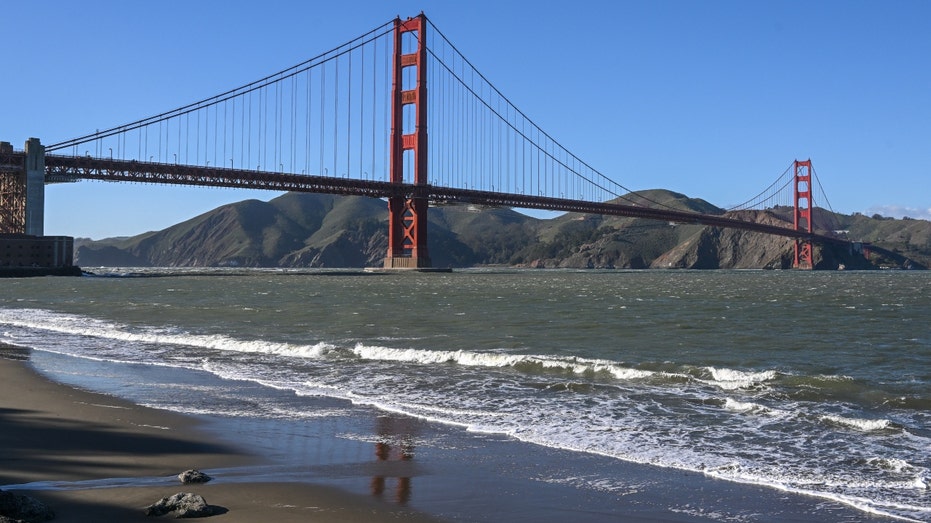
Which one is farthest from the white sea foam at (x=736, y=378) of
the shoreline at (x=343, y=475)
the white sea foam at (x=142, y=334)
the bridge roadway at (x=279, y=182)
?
the bridge roadway at (x=279, y=182)

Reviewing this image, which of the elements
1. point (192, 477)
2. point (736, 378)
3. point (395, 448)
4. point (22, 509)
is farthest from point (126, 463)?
point (736, 378)

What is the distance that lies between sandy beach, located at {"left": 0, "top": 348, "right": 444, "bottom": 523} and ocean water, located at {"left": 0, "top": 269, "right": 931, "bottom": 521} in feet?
2.56

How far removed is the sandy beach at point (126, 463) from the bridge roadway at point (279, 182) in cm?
5833

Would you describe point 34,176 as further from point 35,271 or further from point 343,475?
point 343,475

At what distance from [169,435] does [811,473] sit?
5.26m

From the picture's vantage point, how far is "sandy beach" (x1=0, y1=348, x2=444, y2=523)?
198 inches

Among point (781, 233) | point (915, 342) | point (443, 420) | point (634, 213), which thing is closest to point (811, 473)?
point (443, 420)

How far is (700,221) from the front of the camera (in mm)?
86000

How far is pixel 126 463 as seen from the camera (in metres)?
6.32

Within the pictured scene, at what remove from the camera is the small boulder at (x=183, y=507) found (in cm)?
485

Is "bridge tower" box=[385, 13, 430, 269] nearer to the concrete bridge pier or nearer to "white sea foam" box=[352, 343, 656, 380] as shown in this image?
the concrete bridge pier

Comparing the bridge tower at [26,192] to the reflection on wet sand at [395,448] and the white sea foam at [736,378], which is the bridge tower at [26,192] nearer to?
the white sea foam at [736,378]

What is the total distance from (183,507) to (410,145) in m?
75.8

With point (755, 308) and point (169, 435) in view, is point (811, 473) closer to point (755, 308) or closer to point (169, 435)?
point (169, 435)
